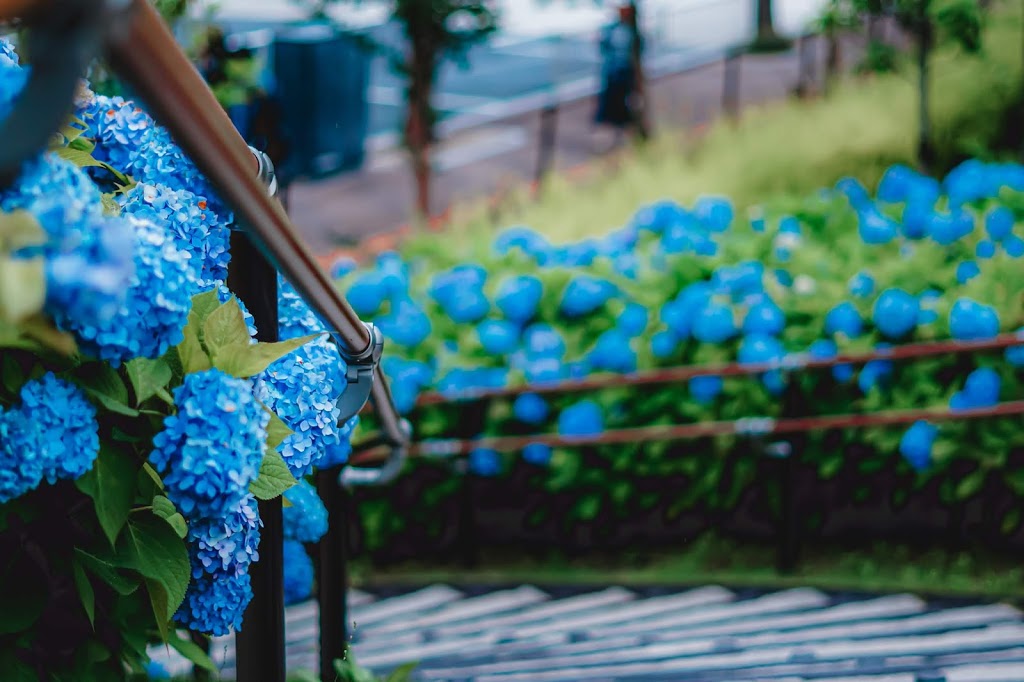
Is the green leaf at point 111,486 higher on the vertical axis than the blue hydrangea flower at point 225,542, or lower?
higher

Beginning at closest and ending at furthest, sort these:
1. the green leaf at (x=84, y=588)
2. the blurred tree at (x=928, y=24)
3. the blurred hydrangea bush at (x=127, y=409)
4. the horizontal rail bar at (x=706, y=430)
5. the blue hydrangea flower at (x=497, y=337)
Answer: the blurred hydrangea bush at (x=127, y=409)
the green leaf at (x=84, y=588)
the horizontal rail bar at (x=706, y=430)
the blue hydrangea flower at (x=497, y=337)
the blurred tree at (x=928, y=24)

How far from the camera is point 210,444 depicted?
1.52 meters

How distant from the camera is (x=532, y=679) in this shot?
3354 millimetres

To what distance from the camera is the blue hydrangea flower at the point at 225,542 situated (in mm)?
1688

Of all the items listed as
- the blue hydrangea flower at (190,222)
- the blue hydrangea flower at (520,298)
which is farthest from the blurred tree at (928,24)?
the blue hydrangea flower at (190,222)

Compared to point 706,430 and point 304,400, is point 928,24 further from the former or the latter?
point 304,400

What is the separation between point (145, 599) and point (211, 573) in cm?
11

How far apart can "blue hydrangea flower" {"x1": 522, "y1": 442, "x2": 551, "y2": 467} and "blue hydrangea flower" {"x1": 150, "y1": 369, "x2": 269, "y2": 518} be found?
10.1 feet

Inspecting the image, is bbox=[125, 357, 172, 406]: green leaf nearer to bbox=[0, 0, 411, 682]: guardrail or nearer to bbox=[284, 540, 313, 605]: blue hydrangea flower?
bbox=[0, 0, 411, 682]: guardrail

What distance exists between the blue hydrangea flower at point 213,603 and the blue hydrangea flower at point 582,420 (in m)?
2.79

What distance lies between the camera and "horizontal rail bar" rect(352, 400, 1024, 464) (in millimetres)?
3949

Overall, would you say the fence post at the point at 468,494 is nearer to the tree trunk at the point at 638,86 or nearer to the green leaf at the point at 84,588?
the green leaf at the point at 84,588

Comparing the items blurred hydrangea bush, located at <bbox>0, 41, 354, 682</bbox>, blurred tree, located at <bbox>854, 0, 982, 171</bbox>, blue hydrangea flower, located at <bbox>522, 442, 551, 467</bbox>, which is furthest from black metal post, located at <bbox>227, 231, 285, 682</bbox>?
blurred tree, located at <bbox>854, 0, 982, 171</bbox>

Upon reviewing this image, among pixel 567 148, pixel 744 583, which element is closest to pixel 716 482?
pixel 744 583
